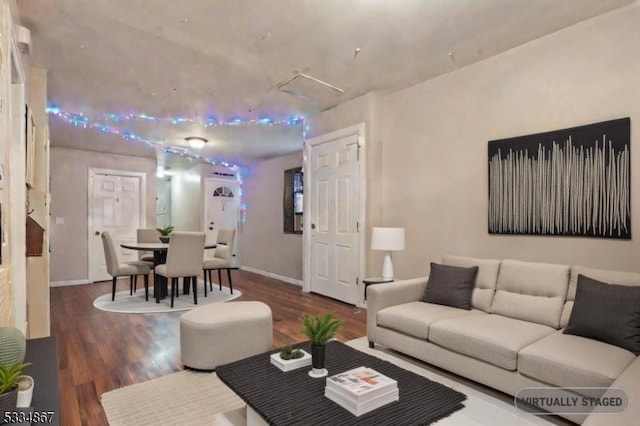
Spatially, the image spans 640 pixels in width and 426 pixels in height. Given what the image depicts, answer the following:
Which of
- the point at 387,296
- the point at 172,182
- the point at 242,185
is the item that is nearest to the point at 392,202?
the point at 387,296

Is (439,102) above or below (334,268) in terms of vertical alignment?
above

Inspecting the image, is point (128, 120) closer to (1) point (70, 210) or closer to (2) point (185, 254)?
(2) point (185, 254)

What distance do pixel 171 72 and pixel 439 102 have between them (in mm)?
2815

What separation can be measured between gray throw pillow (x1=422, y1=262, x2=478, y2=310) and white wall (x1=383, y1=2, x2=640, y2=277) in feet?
1.81

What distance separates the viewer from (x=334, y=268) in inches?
192

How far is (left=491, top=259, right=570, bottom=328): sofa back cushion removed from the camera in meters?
2.50

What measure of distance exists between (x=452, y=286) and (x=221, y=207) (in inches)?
258

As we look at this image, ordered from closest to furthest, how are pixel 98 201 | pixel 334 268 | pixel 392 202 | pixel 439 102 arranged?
1. pixel 439 102
2. pixel 392 202
3. pixel 334 268
4. pixel 98 201

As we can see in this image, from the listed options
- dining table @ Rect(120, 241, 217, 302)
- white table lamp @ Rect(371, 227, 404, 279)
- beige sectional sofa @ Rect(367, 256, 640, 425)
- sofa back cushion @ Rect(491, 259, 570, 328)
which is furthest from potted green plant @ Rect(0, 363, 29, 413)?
dining table @ Rect(120, 241, 217, 302)

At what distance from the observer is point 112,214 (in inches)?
265

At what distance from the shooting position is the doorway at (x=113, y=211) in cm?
650

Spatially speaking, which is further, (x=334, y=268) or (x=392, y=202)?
(x=334, y=268)

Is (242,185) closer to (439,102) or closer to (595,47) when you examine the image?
(439,102)

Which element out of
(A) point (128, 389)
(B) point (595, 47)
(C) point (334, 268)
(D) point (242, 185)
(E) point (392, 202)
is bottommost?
(A) point (128, 389)
